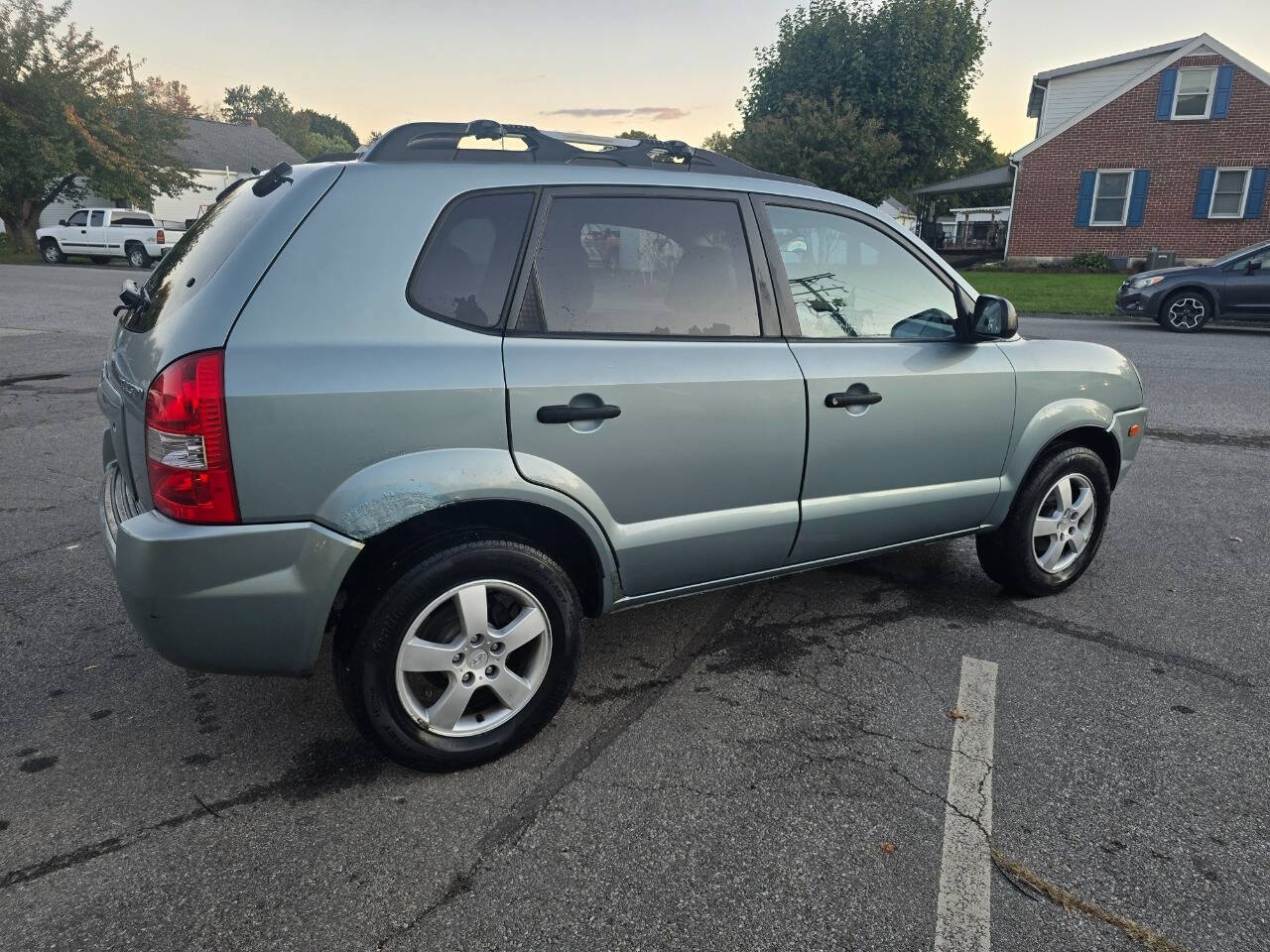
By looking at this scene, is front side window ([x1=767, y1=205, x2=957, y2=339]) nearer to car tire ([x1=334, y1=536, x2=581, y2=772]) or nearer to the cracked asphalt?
the cracked asphalt

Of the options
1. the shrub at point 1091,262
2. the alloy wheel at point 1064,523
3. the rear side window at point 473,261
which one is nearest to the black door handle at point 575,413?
the rear side window at point 473,261

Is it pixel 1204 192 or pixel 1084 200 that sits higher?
pixel 1204 192

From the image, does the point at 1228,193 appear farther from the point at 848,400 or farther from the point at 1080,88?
the point at 848,400

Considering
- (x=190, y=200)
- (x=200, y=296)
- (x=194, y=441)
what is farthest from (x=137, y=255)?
(x=194, y=441)

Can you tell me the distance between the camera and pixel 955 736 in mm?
2914

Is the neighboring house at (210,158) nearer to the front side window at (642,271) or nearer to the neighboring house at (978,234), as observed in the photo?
the neighboring house at (978,234)

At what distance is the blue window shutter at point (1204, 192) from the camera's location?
85.0ft

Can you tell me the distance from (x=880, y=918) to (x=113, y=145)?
34.9 meters

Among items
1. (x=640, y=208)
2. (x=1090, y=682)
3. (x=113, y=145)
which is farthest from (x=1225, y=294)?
(x=113, y=145)

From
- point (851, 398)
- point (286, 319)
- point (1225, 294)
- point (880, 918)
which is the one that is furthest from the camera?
point (1225, 294)

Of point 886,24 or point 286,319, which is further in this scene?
point 886,24

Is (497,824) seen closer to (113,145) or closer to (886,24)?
(113,145)

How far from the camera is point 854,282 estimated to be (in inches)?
137

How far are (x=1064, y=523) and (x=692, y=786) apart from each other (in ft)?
7.59
